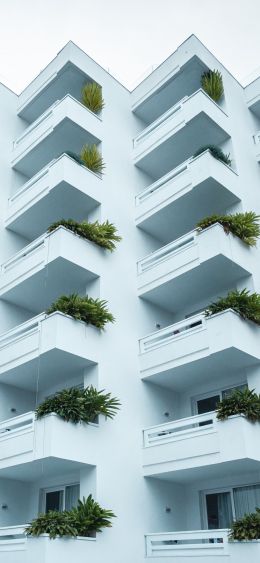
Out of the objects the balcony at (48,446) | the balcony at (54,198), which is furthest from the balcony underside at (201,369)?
the balcony at (54,198)

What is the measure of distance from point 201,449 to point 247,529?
244 centimetres

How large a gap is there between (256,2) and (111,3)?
190 inches

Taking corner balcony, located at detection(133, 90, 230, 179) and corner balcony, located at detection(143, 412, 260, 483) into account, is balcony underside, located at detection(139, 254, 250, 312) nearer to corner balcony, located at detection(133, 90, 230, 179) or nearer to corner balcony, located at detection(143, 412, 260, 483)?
corner balcony, located at detection(143, 412, 260, 483)

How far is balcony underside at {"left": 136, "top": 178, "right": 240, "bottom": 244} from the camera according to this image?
57.8 ft

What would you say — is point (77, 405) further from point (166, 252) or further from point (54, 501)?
point (166, 252)

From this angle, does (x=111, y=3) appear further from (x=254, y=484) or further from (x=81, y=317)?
(x=254, y=484)

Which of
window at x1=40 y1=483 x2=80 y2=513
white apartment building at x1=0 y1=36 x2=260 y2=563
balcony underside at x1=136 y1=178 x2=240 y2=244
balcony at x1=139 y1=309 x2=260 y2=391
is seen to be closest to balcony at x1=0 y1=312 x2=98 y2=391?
white apartment building at x1=0 y1=36 x2=260 y2=563

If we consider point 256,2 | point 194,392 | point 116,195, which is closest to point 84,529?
point 194,392

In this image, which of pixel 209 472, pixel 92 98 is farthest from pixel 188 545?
pixel 92 98

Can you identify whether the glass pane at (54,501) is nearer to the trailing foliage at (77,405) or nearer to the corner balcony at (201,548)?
the corner balcony at (201,548)

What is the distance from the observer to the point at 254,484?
1436cm

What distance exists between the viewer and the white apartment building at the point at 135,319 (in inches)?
551

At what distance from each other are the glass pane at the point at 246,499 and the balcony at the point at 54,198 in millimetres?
10267

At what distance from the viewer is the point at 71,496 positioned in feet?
50.8
